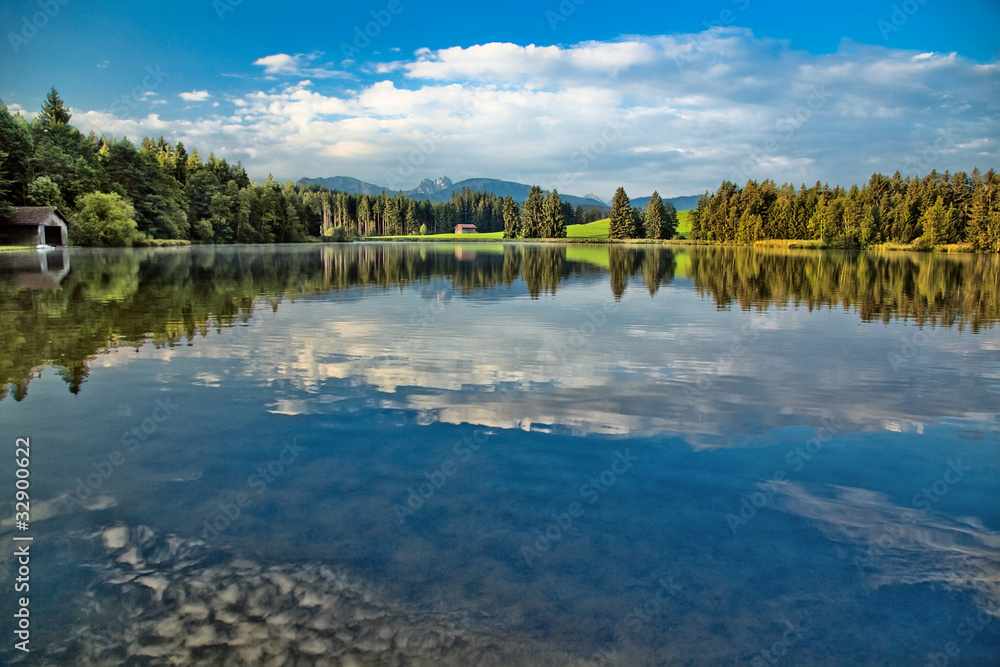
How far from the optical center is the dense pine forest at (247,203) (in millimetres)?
82062

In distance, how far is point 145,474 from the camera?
6.52 m

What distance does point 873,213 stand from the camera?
115375mm

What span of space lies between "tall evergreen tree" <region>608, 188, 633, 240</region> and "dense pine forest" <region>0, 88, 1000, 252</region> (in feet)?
0.92

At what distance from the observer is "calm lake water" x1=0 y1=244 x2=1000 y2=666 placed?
4.04m

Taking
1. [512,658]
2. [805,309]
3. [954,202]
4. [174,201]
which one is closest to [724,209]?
[954,202]

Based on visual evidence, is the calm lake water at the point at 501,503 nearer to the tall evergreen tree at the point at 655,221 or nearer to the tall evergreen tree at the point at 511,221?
the tall evergreen tree at the point at 655,221

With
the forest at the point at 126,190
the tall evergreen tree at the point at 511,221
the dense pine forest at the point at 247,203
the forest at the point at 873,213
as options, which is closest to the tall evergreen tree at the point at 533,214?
the tall evergreen tree at the point at 511,221

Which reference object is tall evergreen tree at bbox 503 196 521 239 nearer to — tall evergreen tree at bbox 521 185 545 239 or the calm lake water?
tall evergreen tree at bbox 521 185 545 239

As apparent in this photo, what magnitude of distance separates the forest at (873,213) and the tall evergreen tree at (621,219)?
19.4 m

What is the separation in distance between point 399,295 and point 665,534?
2126 cm

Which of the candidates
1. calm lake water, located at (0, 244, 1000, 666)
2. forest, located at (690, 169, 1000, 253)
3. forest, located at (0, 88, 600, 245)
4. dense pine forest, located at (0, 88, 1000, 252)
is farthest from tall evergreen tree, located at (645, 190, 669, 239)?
calm lake water, located at (0, 244, 1000, 666)

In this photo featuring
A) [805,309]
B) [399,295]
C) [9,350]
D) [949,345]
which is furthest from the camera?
[399,295]

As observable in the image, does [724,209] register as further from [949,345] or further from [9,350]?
[9,350]

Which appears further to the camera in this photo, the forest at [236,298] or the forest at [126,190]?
A: the forest at [126,190]
